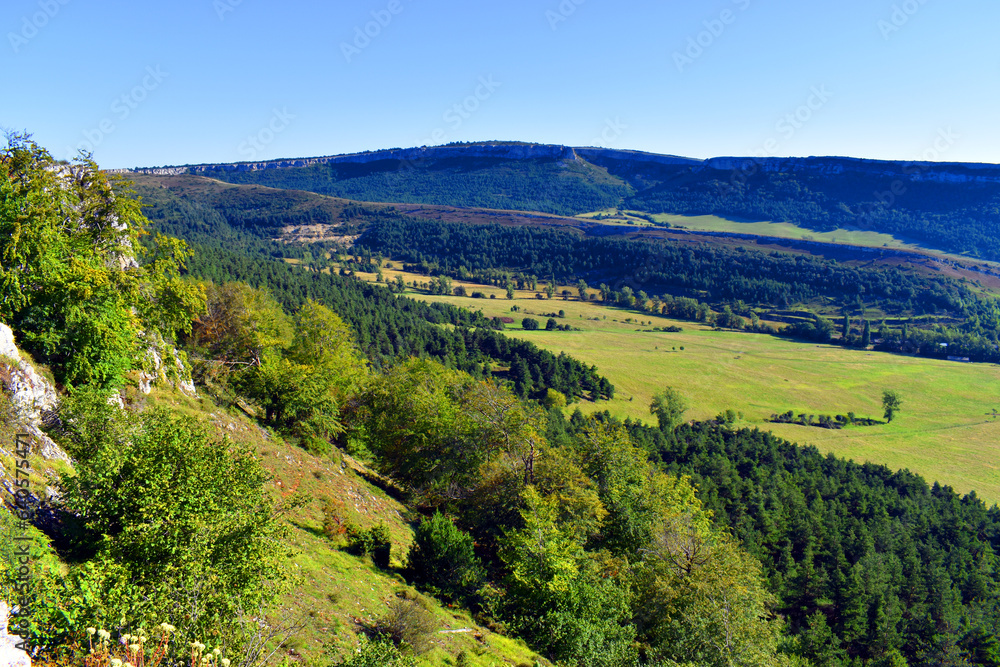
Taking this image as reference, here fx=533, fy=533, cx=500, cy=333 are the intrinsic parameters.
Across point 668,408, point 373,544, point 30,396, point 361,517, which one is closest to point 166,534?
point 30,396

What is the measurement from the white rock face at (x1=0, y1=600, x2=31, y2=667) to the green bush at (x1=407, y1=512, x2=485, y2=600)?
685 inches

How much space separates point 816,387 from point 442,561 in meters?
108

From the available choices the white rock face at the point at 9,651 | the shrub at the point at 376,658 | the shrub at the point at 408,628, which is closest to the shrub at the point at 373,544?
the shrub at the point at 408,628

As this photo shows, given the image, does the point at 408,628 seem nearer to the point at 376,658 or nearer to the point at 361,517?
the point at 376,658

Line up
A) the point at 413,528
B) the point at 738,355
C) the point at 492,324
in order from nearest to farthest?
the point at 413,528 → the point at 738,355 → the point at 492,324

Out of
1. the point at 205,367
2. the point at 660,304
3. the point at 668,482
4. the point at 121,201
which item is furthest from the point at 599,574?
the point at 660,304

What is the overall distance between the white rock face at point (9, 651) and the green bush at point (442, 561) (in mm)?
17402

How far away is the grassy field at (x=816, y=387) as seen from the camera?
275 ft

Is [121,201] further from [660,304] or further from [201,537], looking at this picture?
[660,304]

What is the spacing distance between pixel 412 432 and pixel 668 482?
67.4ft

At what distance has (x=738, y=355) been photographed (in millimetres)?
129000

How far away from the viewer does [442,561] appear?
2594 cm

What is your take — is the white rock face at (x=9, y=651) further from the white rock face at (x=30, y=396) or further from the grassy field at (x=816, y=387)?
the grassy field at (x=816, y=387)

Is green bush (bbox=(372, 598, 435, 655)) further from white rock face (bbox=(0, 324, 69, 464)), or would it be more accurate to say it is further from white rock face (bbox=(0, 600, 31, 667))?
white rock face (bbox=(0, 324, 69, 464))
